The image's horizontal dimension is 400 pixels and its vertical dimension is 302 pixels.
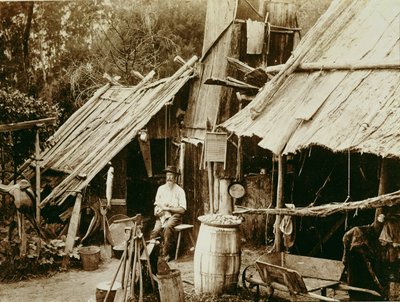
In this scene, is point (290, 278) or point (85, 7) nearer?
point (290, 278)

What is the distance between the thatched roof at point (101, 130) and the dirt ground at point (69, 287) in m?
2.15

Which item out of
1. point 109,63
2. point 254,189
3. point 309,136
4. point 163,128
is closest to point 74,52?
point 109,63

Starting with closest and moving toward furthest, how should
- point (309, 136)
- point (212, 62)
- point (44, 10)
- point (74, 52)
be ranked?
point (309, 136) → point (212, 62) → point (44, 10) → point (74, 52)

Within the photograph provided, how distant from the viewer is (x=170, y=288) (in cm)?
727

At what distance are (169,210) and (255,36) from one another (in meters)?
4.34

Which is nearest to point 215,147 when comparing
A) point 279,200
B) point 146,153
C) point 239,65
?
point 239,65

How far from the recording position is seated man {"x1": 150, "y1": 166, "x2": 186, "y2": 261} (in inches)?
414

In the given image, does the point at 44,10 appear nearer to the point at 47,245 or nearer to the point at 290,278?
the point at 47,245

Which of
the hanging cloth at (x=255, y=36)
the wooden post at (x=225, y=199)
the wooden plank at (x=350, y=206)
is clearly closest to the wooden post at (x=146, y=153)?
the wooden post at (x=225, y=199)

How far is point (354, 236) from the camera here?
6.63 m

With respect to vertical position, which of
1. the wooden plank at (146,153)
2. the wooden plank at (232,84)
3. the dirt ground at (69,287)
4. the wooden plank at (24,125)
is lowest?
the dirt ground at (69,287)

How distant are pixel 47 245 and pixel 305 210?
5.73m

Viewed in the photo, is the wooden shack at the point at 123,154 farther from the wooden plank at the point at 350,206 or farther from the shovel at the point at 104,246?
the wooden plank at the point at 350,206

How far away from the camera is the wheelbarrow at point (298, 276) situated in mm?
6402
